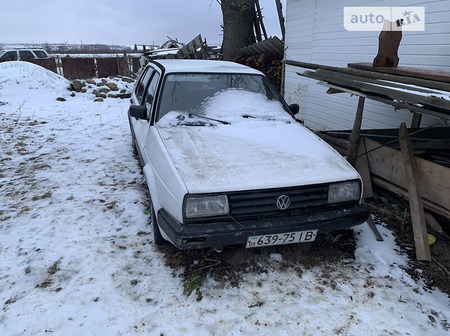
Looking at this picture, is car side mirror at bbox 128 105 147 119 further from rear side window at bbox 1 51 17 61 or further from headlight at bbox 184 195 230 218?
rear side window at bbox 1 51 17 61

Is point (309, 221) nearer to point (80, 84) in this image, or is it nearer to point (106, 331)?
point (106, 331)

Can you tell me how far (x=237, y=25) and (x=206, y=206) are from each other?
9.29 metres

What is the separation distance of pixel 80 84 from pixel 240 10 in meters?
6.66

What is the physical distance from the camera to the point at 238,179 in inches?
95.3

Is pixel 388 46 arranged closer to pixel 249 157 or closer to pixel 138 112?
pixel 249 157

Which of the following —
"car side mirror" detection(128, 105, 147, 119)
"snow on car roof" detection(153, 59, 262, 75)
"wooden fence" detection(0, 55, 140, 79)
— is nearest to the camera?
"car side mirror" detection(128, 105, 147, 119)

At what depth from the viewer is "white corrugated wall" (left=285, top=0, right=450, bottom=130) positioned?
418 cm

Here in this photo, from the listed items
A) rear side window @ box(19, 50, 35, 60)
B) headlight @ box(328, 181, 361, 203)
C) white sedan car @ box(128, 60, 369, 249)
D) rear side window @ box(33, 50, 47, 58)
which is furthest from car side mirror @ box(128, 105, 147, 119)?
Result: rear side window @ box(33, 50, 47, 58)

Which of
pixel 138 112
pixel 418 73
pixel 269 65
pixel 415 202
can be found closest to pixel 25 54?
pixel 269 65

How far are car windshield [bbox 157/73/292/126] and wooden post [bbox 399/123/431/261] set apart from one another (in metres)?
1.25

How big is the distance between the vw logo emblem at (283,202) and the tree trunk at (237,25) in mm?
8818

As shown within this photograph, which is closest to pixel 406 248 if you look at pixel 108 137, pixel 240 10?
pixel 108 137

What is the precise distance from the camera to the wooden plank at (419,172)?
9.88 feet

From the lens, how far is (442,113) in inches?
100
